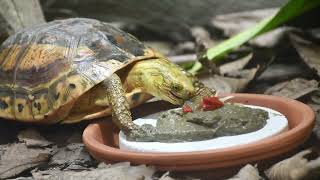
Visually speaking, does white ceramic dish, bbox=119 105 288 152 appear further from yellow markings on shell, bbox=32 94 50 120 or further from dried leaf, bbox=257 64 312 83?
dried leaf, bbox=257 64 312 83

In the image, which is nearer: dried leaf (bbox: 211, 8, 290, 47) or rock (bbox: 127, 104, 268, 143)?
rock (bbox: 127, 104, 268, 143)

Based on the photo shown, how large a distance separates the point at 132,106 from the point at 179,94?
1.00ft

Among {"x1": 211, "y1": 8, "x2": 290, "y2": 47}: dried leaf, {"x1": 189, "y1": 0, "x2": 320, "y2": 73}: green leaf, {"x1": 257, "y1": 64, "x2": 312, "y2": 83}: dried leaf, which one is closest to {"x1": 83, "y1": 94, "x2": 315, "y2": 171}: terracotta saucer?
Answer: {"x1": 257, "y1": 64, "x2": 312, "y2": 83}: dried leaf

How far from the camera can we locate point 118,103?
2.50 metres

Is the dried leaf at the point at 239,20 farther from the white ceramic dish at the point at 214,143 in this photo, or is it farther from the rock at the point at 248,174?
the rock at the point at 248,174

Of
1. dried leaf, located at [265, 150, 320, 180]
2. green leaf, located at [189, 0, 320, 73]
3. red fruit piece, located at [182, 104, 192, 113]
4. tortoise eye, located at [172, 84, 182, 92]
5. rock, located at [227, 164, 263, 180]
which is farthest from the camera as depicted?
green leaf, located at [189, 0, 320, 73]

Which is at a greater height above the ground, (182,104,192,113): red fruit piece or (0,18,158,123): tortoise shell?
(0,18,158,123): tortoise shell

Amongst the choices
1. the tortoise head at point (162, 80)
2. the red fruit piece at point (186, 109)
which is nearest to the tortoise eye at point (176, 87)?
the tortoise head at point (162, 80)

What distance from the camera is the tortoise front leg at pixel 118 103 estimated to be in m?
2.41

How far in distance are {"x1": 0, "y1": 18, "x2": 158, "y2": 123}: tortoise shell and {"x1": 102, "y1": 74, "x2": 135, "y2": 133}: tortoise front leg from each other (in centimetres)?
5

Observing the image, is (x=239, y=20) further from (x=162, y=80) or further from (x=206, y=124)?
(x=206, y=124)

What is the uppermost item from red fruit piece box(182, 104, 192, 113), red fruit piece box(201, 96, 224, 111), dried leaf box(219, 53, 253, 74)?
red fruit piece box(201, 96, 224, 111)

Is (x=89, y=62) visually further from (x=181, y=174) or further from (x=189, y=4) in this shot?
(x=189, y=4)

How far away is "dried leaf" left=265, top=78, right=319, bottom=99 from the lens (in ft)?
9.17
